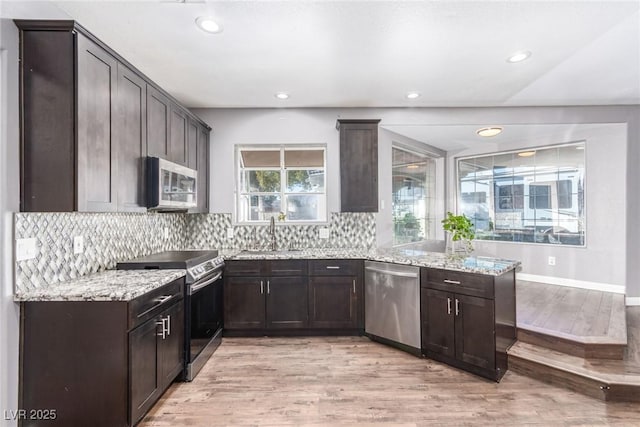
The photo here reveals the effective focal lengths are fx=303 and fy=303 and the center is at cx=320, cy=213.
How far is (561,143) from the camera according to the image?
194 inches

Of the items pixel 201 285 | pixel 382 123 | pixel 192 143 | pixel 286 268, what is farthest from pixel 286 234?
pixel 382 123

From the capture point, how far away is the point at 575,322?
3104mm

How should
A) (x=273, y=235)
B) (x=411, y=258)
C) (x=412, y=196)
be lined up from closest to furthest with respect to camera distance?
(x=411, y=258)
(x=273, y=235)
(x=412, y=196)

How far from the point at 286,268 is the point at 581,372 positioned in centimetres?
273

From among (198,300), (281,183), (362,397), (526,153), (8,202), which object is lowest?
(362,397)

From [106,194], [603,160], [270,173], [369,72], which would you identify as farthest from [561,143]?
[106,194]

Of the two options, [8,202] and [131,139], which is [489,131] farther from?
[8,202]

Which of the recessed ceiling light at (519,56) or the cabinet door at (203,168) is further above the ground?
the recessed ceiling light at (519,56)

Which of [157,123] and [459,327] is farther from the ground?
[157,123]

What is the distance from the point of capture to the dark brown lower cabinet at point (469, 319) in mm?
2512

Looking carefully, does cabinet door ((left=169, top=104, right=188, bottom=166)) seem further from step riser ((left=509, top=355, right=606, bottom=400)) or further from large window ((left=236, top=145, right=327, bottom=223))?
step riser ((left=509, top=355, right=606, bottom=400))

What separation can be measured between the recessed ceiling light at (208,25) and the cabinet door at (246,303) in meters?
2.40

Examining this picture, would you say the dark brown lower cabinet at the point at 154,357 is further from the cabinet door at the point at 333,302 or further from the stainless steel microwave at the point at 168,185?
the cabinet door at the point at 333,302

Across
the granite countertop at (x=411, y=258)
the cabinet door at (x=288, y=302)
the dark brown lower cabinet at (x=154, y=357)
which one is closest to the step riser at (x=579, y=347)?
the granite countertop at (x=411, y=258)
